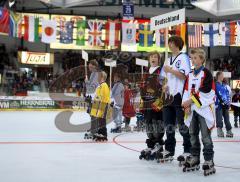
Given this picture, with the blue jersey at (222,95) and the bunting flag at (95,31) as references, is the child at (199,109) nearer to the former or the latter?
the blue jersey at (222,95)

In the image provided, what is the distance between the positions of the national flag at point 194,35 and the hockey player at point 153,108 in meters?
15.6

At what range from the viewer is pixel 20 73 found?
24.7m

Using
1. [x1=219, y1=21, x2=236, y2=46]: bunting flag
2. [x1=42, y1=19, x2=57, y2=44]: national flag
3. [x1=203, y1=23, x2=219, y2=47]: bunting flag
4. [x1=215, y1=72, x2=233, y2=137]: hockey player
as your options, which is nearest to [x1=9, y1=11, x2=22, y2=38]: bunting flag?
[x1=42, y1=19, x2=57, y2=44]: national flag

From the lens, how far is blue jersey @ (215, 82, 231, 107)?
8.56 meters

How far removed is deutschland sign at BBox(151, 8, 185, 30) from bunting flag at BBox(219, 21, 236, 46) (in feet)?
47.4

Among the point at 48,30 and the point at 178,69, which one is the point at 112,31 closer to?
the point at 48,30

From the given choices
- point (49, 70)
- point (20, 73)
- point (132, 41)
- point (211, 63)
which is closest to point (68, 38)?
point (132, 41)

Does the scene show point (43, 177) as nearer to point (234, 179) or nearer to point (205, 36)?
point (234, 179)

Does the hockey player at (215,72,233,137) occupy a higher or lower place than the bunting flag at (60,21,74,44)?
lower

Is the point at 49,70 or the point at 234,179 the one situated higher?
the point at 49,70

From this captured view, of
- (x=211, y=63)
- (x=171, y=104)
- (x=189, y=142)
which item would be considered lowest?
(x=189, y=142)

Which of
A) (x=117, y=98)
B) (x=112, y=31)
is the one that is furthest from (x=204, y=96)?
(x=112, y=31)

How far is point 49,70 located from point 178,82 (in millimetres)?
23454

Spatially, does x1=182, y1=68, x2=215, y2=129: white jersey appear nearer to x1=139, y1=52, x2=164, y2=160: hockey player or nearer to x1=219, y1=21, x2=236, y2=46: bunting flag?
x1=139, y1=52, x2=164, y2=160: hockey player
